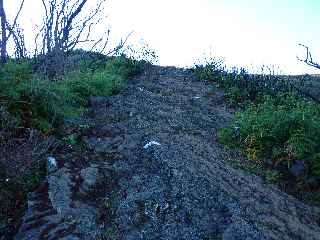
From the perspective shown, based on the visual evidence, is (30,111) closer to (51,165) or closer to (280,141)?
(51,165)

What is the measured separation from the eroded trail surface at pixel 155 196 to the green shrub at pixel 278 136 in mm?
458

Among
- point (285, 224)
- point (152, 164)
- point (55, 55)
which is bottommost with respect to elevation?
point (285, 224)

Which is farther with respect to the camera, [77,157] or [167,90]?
[167,90]

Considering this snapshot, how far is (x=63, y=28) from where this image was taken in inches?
451

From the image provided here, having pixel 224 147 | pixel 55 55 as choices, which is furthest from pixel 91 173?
pixel 55 55

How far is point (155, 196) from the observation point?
602cm

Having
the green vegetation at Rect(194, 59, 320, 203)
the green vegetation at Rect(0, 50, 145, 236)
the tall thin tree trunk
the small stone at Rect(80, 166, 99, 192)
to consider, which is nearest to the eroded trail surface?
the small stone at Rect(80, 166, 99, 192)

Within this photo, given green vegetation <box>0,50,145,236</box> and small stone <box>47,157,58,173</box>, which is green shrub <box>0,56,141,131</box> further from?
small stone <box>47,157,58,173</box>

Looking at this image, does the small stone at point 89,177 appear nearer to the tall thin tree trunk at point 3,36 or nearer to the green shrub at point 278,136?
the green shrub at point 278,136

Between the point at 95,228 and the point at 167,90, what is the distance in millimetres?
6086

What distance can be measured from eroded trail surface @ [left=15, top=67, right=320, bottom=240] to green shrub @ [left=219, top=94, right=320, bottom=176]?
0.46m

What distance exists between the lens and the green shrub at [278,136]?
25.2 feet

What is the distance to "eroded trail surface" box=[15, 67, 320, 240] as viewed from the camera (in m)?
5.54

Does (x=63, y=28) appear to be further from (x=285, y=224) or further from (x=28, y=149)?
(x=285, y=224)
